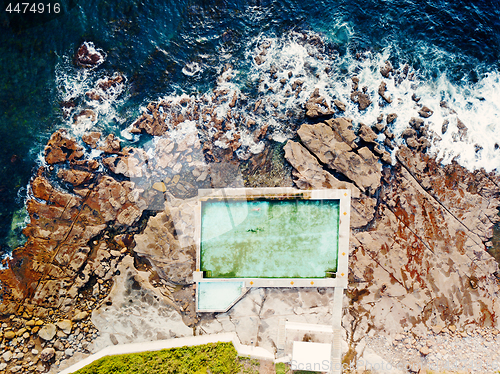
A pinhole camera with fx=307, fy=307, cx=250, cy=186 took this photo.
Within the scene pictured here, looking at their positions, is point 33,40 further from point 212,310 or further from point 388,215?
point 388,215

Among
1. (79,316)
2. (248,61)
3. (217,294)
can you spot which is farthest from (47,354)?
(248,61)

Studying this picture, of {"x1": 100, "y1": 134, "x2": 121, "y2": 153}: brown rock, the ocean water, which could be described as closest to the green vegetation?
the ocean water

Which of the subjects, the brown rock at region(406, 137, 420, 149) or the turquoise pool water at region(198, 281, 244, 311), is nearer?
the turquoise pool water at region(198, 281, 244, 311)

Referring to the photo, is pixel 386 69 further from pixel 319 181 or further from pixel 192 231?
pixel 192 231

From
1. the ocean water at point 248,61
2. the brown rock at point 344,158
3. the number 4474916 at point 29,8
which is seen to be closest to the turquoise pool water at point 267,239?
the brown rock at point 344,158

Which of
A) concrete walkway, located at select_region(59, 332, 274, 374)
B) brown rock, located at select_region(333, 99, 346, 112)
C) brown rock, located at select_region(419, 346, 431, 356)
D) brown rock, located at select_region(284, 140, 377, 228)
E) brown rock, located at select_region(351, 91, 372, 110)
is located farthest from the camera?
brown rock, located at select_region(351, 91, 372, 110)

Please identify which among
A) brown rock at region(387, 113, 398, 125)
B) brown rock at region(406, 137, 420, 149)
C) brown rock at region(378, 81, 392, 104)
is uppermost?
brown rock at region(378, 81, 392, 104)

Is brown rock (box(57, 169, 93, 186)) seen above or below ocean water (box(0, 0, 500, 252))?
below

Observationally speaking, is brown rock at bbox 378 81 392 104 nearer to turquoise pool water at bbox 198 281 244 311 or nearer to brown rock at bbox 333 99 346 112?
brown rock at bbox 333 99 346 112

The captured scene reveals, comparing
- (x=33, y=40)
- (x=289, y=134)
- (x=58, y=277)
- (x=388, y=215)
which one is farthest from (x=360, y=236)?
(x=33, y=40)
